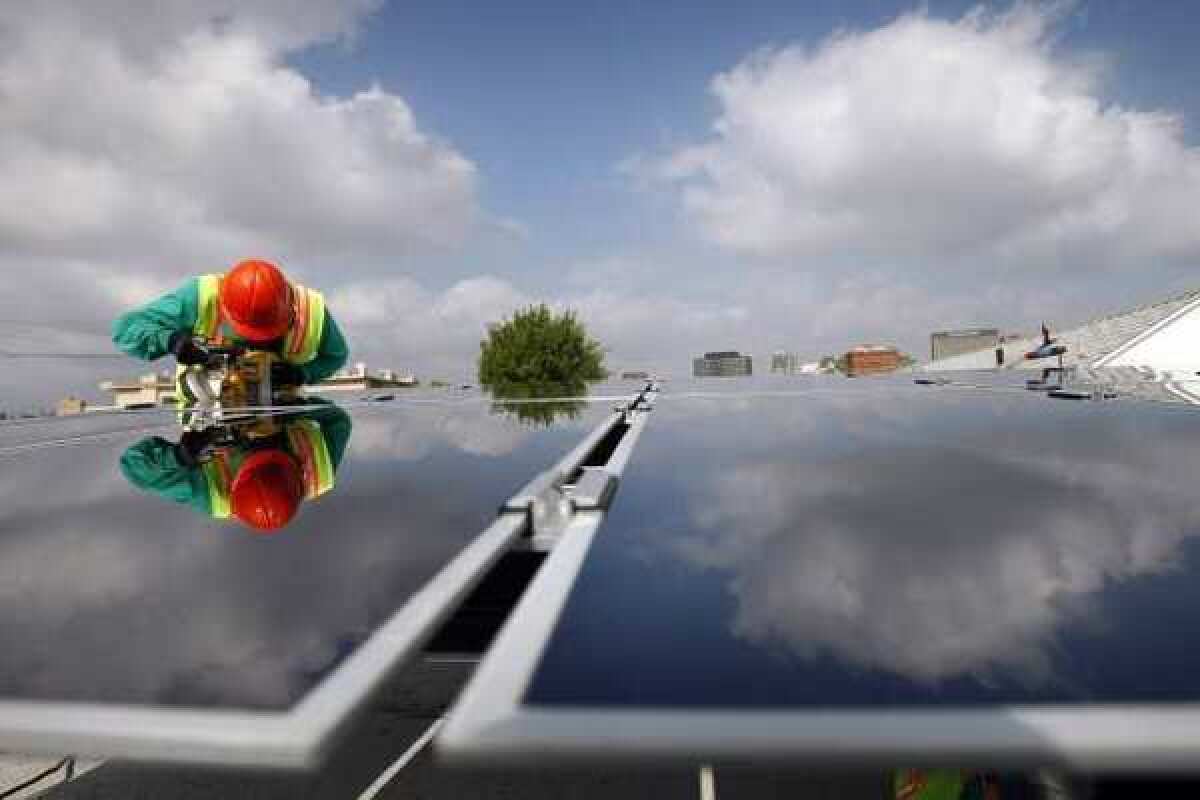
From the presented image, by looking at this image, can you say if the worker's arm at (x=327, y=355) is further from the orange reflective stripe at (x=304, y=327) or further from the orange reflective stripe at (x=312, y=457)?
the orange reflective stripe at (x=312, y=457)

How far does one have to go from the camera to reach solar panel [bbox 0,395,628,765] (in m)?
0.81

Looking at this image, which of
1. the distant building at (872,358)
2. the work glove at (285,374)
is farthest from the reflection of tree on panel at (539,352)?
the distant building at (872,358)

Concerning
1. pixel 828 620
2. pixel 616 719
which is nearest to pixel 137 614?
pixel 616 719

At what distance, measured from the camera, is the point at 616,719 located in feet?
2.57

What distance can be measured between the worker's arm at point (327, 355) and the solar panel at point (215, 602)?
5.42 meters

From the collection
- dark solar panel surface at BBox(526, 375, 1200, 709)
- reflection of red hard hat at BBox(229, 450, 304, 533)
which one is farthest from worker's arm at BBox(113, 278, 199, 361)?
dark solar panel surface at BBox(526, 375, 1200, 709)

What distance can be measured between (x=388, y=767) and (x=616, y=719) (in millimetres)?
32200

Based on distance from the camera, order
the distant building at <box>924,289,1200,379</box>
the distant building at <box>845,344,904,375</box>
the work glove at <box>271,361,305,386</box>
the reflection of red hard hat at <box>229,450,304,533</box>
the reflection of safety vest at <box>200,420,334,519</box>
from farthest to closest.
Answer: the distant building at <box>845,344,904,375</box> < the distant building at <box>924,289,1200,379</box> < the work glove at <box>271,361,305,386</box> < the reflection of safety vest at <box>200,420,334,519</box> < the reflection of red hard hat at <box>229,450,304,533</box>

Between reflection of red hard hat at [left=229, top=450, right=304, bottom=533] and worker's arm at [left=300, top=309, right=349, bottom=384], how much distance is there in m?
5.34

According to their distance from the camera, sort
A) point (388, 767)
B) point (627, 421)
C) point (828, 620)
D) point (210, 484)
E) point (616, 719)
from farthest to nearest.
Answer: point (388, 767) < point (627, 421) < point (210, 484) < point (828, 620) < point (616, 719)

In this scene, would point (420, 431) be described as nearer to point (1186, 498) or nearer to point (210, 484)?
point (210, 484)

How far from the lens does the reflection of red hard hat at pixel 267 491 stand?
215 cm

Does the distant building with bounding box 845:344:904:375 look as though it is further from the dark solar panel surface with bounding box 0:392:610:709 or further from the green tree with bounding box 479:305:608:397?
the dark solar panel surface with bounding box 0:392:610:709

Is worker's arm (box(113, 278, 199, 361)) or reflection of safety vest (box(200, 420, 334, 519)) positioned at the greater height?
worker's arm (box(113, 278, 199, 361))
